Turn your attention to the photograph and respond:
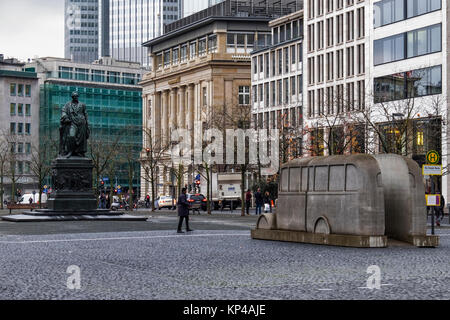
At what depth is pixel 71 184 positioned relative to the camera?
4375 centimetres

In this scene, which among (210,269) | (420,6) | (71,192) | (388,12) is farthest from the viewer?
(388,12)

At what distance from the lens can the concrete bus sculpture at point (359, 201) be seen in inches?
1002

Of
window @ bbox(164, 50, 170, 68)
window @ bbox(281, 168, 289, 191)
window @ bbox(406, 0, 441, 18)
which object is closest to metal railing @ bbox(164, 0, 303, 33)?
window @ bbox(164, 50, 170, 68)

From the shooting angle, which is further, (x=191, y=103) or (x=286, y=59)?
(x=191, y=103)

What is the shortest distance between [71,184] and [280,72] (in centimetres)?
6384

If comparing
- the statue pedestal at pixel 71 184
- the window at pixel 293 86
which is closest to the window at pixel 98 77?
the window at pixel 293 86

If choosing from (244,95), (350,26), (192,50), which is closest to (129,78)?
(192,50)

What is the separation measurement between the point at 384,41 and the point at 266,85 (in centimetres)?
3143

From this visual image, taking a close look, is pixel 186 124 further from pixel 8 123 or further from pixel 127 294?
pixel 127 294

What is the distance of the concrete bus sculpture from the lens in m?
25.5

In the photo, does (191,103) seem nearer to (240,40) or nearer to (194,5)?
(240,40)

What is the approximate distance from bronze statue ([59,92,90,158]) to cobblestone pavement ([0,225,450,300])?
1475 cm

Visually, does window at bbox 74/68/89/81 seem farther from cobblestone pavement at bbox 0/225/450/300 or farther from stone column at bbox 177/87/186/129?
cobblestone pavement at bbox 0/225/450/300
